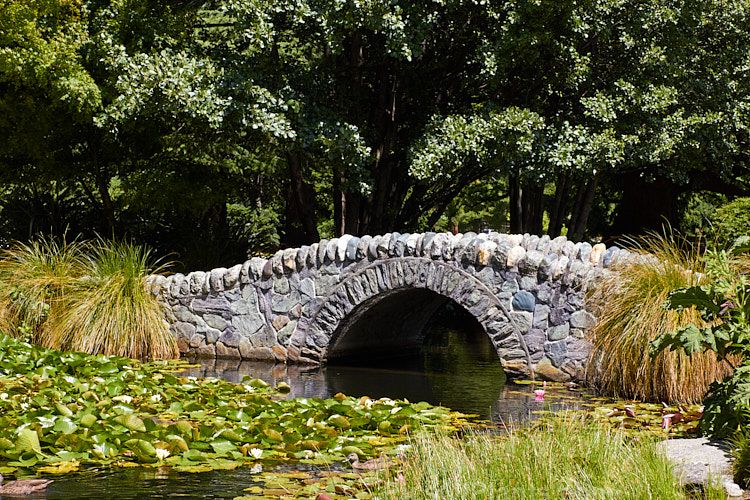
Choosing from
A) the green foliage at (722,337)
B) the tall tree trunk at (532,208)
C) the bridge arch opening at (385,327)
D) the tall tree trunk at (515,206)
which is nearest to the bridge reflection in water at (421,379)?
the bridge arch opening at (385,327)

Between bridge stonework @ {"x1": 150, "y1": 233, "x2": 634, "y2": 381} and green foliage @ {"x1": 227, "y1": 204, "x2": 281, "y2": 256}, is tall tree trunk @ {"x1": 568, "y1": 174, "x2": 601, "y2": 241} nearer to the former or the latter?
bridge stonework @ {"x1": 150, "y1": 233, "x2": 634, "y2": 381}

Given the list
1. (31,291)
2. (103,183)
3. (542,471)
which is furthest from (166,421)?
(103,183)

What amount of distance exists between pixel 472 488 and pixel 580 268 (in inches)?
203

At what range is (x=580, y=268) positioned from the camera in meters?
8.62

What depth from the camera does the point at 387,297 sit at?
10172 mm

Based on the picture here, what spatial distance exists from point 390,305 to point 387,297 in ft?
2.28

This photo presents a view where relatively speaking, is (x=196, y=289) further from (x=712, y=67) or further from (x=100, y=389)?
(x=712, y=67)

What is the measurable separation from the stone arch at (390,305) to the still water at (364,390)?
0.88ft

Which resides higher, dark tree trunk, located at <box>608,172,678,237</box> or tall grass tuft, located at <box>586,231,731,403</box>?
dark tree trunk, located at <box>608,172,678,237</box>

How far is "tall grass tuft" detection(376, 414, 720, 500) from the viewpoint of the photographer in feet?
12.3

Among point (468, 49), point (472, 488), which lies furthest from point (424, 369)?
point (472, 488)

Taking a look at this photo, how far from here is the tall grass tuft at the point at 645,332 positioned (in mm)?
7234

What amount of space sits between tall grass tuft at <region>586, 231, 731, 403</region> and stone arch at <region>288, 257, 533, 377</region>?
3.42 ft

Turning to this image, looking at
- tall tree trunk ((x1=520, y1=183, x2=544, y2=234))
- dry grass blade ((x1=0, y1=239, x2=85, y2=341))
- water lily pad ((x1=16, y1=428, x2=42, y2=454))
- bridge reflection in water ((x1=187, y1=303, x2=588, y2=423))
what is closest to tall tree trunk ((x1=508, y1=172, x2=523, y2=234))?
tall tree trunk ((x1=520, y1=183, x2=544, y2=234))
